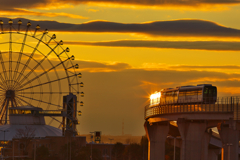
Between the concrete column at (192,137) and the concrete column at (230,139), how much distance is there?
577cm

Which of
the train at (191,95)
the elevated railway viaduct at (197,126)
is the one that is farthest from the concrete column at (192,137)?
the train at (191,95)

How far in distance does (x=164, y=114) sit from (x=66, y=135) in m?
83.1

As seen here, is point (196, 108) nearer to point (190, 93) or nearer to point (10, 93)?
point (190, 93)

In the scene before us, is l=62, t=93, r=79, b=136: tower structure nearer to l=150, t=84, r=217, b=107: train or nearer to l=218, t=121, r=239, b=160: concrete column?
l=150, t=84, r=217, b=107: train

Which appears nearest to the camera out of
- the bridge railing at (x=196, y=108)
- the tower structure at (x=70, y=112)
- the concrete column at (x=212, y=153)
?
the bridge railing at (x=196, y=108)

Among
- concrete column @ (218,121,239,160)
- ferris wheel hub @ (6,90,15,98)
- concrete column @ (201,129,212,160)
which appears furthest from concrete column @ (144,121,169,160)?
ferris wheel hub @ (6,90,15,98)

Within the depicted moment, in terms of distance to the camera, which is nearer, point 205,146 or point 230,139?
point 230,139

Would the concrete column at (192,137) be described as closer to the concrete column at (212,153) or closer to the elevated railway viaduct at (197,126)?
the elevated railway viaduct at (197,126)

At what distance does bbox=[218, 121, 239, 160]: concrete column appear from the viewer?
92125 mm

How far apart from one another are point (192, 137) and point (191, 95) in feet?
25.3

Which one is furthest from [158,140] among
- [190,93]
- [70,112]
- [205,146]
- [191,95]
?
[70,112]

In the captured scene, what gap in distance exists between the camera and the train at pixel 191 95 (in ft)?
330

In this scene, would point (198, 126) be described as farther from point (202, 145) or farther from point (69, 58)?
point (69, 58)

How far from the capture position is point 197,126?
10162 centimetres
